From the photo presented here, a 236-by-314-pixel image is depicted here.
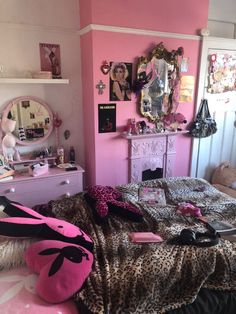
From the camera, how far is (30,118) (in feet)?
8.69

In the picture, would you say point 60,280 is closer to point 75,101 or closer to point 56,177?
point 56,177

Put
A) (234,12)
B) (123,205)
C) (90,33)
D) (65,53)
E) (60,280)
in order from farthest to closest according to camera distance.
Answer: (234,12)
(65,53)
(90,33)
(123,205)
(60,280)

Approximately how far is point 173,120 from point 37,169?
63.0 inches

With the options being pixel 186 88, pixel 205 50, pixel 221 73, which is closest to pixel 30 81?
pixel 186 88

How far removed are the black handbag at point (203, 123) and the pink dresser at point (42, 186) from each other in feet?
4.80

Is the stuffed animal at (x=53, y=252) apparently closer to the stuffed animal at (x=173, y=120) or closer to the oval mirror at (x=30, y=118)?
the oval mirror at (x=30, y=118)

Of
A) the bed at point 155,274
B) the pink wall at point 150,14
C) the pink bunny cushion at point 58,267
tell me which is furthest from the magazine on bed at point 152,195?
the pink wall at point 150,14

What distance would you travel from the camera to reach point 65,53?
2.66 metres

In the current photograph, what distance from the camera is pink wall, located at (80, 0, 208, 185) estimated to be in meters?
2.46

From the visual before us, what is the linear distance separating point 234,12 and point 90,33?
2.00 meters

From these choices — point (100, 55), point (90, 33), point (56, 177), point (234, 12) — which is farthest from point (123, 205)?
point (234, 12)

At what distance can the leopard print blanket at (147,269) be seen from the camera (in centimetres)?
114

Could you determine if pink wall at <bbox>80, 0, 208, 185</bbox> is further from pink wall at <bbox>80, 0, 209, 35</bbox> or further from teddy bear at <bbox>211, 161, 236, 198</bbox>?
teddy bear at <bbox>211, 161, 236, 198</bbox>

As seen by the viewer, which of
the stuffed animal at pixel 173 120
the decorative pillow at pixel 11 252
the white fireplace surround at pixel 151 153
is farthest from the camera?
the stuffed animal at pixel 173 120
